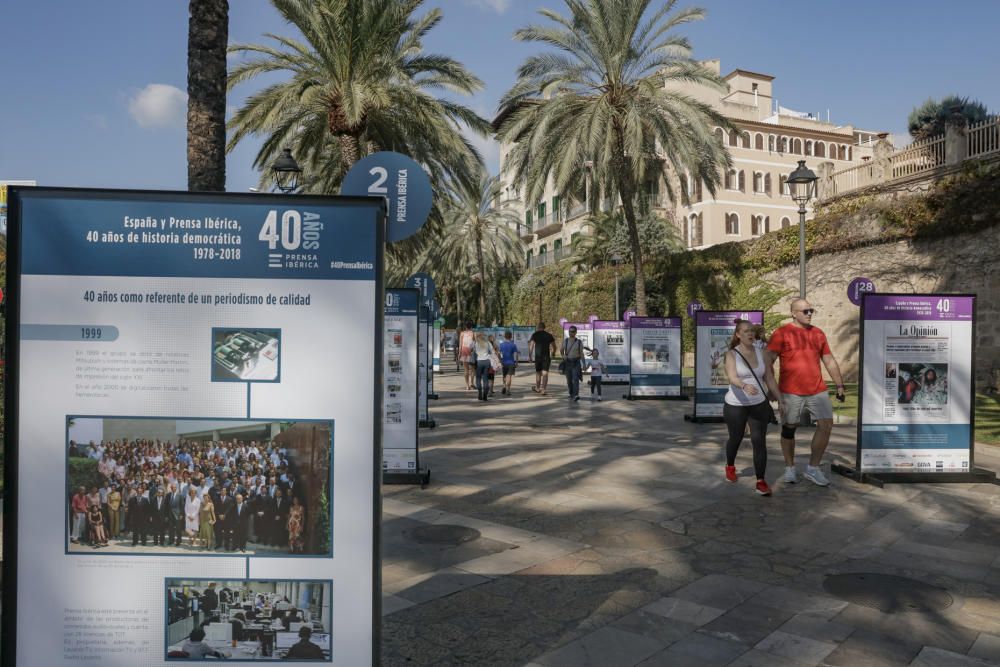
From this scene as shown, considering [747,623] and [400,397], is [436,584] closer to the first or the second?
[747,623]

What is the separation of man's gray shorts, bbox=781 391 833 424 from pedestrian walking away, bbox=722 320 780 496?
0.59 ft

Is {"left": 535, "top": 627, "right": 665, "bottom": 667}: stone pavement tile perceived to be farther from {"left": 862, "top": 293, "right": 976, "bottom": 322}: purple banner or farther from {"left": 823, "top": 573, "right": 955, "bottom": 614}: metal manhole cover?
{"left": 862, "top": 293, "right": 976, "bottom": 322}: purple banner

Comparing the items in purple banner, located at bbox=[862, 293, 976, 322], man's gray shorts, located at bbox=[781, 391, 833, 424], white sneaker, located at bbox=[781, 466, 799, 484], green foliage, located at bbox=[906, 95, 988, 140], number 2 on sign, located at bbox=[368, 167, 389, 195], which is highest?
green foliage, located at bbox=[906, 95, 988, 140]

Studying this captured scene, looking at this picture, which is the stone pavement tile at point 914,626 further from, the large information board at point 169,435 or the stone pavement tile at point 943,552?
the large information board at point 169,435

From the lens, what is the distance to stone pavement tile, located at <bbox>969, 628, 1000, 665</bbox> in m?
3.72

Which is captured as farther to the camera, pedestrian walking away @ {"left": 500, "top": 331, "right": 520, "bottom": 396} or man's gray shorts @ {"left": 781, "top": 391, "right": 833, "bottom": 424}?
pedestrian walking away @ {"left": 500, "top": 331, "right": 520, "bottom": 396}

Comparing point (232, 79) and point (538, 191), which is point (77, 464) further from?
point (538, 191)

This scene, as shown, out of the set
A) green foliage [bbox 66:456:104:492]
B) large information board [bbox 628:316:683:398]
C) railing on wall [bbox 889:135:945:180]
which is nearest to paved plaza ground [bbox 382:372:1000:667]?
green foliage [bbox 66:456:104:492]

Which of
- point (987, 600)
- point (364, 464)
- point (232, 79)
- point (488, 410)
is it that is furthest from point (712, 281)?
point (364, 464)

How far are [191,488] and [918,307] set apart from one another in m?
7.62

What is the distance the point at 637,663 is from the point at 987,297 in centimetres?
1872

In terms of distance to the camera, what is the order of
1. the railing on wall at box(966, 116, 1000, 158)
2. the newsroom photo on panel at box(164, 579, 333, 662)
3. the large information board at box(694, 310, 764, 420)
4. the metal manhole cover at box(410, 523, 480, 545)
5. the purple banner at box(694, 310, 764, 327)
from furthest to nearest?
the railing on wall at box(966, 116, 1000, 158) < the purple banner at box(694, 310, 764, 327) < the large information board at box(694, 310, 764, 420) < the metal manhole cover at box(410, 523, 480, 545) < the newsroom photo on panel at box(164, 579, 333, 662)

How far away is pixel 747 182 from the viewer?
177 feet

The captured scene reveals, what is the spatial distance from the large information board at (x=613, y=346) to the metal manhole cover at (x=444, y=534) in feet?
53.1
